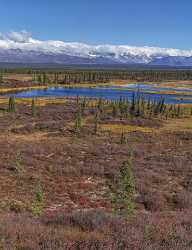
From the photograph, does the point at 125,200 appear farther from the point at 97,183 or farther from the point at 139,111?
the point at 139,111

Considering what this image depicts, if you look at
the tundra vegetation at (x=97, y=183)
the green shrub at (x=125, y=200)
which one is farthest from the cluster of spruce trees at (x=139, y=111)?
the green shrub at (x=125, y=200)

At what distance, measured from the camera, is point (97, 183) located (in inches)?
924

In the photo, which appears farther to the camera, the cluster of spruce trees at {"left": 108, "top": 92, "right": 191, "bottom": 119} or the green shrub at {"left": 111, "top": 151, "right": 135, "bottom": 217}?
the cluster of spruce trees at {"left": 108, "top": 92, "right": 191, "bottom": 119}

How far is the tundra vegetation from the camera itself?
26.6 ft

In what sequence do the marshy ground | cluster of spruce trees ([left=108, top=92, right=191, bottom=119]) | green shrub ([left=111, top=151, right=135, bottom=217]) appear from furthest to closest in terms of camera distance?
1. cluster of spruce trees ([left=108, top=92, right=191, bottom=119])
2. green shrub ([left=111, top=151, right=135, bottom=217])
3. the marshy ground

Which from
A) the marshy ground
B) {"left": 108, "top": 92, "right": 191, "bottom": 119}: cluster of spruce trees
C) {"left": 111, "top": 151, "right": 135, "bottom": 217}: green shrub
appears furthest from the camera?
{"left": 108, "top": 92, "right": 191, "bottom": 119}: cluster of spruce trees

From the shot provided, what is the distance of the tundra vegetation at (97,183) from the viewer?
8.09 metres

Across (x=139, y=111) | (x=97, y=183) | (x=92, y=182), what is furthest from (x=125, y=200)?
(x=139, y=111)

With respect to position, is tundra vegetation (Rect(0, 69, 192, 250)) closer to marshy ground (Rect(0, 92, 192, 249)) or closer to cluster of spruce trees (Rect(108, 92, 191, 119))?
marshy ground (Rect(0, 92, 192, 249))

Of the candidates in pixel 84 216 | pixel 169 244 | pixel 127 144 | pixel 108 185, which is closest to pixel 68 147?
pixel 127 144

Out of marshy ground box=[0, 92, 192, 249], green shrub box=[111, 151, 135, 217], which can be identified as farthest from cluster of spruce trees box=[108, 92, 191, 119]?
green shrub box=[111, 151, 135, 217]

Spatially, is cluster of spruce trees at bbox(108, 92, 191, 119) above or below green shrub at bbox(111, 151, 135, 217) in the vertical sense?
below

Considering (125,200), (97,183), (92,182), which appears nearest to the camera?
(125,200)

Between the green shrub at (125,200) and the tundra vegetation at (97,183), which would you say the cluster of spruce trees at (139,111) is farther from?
the green shrub at (125,200)
